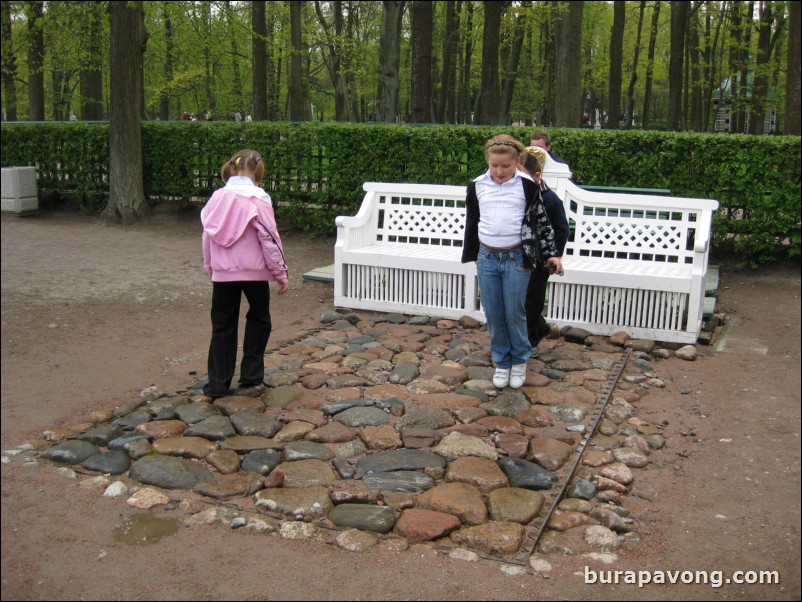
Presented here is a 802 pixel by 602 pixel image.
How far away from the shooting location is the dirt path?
383 centimetres

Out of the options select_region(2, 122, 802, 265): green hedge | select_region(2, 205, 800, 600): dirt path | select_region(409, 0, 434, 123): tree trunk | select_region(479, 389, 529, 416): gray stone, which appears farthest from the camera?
select_region(409, 0, 434, 123): tree trunk

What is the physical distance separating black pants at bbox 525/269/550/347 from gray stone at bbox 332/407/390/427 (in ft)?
5.80

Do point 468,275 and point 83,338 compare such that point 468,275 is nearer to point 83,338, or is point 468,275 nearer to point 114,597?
point 83,338

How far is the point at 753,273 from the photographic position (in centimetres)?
1146

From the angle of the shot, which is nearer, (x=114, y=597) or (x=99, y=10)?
(x=114, y=597)

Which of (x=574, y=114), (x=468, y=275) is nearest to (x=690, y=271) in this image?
(x=468, y=275)

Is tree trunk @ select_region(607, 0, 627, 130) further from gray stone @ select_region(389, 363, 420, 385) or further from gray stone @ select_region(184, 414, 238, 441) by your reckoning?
gray stone @ select_region(184, 414, 238, 441)

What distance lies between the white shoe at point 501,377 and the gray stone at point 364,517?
2281 mm

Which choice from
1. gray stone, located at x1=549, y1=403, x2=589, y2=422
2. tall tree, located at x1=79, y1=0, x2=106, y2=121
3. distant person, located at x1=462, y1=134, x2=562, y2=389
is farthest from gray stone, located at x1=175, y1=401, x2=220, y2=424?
tall tree, located at x1=79, y1=0, x2=106, y2=121

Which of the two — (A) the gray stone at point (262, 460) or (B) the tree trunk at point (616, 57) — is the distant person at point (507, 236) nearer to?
(A) the gray stone at point (262, 460)

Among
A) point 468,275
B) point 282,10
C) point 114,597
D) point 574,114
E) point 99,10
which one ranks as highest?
point 282,10

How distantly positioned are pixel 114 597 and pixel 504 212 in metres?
3.83

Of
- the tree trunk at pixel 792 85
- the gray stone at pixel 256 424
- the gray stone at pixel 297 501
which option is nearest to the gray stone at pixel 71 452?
the gray stone at pixel 256 424

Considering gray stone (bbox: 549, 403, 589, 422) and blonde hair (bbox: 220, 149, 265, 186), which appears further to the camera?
blonde hair (bbox: 220, 149, 265, 186)
